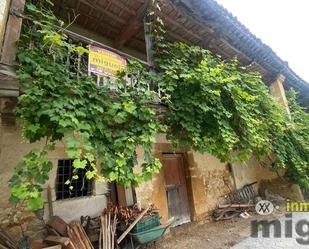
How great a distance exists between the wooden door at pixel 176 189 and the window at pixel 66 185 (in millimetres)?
2561

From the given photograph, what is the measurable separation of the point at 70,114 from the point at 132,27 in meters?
4.13

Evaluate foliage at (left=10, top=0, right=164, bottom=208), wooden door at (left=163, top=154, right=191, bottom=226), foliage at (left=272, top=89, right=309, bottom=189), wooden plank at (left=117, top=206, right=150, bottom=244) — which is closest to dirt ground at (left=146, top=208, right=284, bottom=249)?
wooden door at (left=163, top=154, right=191, bottom=226)

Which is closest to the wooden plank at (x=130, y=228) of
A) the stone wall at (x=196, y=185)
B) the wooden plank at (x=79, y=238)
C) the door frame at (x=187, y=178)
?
the stone wall at (x=196, y=185)

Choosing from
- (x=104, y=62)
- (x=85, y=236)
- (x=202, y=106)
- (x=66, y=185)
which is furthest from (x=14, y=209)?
(x=202, y=106)

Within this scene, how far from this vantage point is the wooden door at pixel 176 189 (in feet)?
23.8

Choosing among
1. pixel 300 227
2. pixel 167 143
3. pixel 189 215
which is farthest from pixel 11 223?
pixel 300 227

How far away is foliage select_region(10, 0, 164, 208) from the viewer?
3.27m

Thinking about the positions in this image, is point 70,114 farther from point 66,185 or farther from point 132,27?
point 132,27

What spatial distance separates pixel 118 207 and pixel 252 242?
11.1ft

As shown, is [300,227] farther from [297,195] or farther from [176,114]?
[176,114]

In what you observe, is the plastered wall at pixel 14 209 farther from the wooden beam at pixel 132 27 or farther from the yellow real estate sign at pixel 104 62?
the wooden beam at pixel 132 27

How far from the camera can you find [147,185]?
6.40m

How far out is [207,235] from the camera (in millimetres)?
6656

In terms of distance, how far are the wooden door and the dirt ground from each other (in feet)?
1.20
